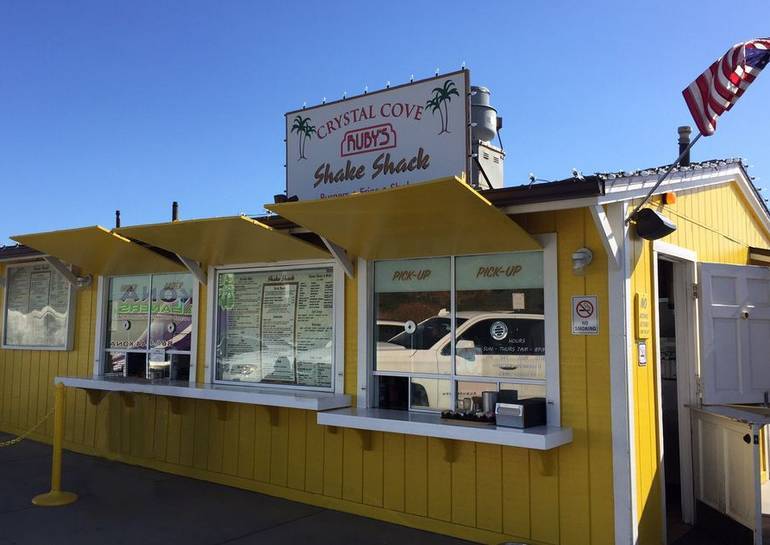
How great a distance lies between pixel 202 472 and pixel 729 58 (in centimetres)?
622

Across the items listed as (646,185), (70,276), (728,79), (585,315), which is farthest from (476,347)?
(70,276)

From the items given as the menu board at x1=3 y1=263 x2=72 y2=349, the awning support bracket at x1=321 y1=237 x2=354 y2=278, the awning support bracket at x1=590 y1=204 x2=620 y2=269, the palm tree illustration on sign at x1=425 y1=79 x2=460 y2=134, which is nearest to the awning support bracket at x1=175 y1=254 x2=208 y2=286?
the awning support bracket at x1=321 y1=237 x2=354 y2=278

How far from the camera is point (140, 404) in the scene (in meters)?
7.68

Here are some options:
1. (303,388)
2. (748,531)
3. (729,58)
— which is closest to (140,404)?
(303,388)

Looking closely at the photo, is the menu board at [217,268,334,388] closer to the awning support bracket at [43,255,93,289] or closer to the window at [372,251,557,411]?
the window at [372,251,557,411]

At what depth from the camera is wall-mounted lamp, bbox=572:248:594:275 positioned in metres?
4.66

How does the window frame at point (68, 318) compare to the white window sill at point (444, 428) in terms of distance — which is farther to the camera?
the window frame at point (68, 318)

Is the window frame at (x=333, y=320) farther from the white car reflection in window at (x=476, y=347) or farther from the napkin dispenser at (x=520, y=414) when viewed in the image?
the napkin dispenser at (x=520, y=414)

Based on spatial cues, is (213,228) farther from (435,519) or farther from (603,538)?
(603,538)

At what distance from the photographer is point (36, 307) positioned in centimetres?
920

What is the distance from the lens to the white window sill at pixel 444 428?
435 centimetres

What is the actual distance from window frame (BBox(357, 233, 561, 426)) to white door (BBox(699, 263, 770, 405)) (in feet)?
5.69

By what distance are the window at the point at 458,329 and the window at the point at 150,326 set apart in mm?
2651

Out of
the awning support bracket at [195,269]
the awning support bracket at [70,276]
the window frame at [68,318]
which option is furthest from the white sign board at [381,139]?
the window frame at [68,318]
